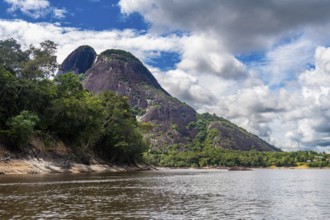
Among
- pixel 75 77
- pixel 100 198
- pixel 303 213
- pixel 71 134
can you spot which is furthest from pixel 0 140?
pixel 303 213

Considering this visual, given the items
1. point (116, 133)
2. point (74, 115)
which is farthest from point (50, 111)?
point (116, 133)

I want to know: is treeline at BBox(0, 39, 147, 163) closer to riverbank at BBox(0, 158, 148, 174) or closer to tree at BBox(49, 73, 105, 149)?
tree at BBox(49, 73, 105, 149)

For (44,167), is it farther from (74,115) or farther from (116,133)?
(116,133)

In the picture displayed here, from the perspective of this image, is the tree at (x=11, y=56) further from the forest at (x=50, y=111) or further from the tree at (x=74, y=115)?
the tree at (x=74, y=115)

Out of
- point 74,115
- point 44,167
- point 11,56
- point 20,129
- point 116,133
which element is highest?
point 11,56

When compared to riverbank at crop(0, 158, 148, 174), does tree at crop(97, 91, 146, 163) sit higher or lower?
higher

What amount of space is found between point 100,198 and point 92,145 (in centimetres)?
8335

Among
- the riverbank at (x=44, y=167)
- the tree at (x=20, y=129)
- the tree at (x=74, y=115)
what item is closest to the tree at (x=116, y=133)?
Result: the tree at (x=74, y=115)

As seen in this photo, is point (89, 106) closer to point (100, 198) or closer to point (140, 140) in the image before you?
point (140, 140)

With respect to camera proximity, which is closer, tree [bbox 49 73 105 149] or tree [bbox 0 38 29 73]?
tree [bbox 49 73 105 149]

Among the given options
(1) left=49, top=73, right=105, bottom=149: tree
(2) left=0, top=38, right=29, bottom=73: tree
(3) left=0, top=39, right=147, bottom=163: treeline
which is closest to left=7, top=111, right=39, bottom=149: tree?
(3) left=0, top=39, right=147, bottom=163: treeline

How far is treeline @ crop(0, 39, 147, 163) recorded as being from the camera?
81.6m

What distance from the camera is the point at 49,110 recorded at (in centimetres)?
9612

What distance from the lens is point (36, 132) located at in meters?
→ 86.8
